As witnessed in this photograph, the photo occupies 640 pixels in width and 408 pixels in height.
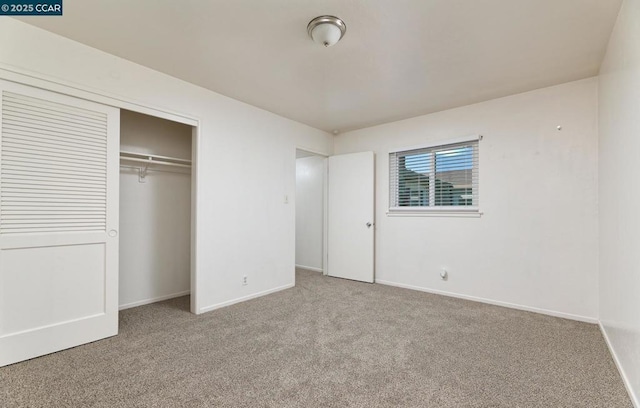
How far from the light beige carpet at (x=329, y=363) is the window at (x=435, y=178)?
1373mm

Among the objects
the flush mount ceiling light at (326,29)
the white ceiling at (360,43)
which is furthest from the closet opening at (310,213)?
the flush mount ceiling light at (326,29)

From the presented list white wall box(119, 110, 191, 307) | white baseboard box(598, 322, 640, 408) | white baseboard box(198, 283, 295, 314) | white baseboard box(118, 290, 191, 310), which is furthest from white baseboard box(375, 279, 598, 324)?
white wall box(119, 110, 191, 307)

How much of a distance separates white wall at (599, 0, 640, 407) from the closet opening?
367cm

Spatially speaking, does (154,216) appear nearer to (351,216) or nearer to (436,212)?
(351,216)

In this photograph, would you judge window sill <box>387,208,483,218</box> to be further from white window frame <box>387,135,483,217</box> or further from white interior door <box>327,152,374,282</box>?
white interior door <box>327,152,374,282</box>

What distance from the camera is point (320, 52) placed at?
2445mm

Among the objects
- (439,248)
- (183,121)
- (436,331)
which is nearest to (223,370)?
(436,331)

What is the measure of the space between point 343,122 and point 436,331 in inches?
117

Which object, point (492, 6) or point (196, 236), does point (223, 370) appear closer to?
point (196, 236)

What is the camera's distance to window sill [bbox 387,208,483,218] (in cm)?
357

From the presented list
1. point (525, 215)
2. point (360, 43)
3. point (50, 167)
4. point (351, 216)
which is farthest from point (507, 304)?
point (50, 167)

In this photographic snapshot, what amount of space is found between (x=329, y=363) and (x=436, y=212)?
8.20ft

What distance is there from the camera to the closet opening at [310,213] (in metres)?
5.43

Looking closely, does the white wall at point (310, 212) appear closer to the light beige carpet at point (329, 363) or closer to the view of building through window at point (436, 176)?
the view of building through window at point (436, 176)
